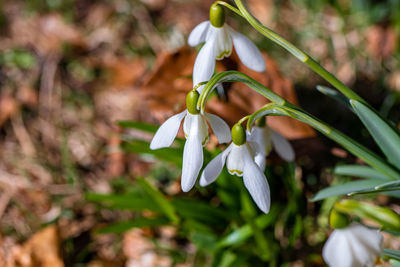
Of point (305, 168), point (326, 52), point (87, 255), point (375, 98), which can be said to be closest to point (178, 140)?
point (305, 168)

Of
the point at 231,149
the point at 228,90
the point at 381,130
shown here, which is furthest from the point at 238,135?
the point at 228,90

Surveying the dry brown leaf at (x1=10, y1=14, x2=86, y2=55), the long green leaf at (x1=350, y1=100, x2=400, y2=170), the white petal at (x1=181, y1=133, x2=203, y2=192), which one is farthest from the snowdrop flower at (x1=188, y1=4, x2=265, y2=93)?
the dry brown leaf at (x1=10, y1=14, x2=86, y2=55)

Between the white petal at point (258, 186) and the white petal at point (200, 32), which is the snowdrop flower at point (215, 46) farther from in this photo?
the white petal at point (258, 186)

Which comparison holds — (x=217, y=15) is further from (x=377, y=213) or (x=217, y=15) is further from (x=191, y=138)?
(x=377, y=213)

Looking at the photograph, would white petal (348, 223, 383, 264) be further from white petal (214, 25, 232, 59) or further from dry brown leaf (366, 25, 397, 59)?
dry brown leaf (366, 25, 397, 59)

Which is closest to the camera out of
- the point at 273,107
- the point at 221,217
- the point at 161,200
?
the point at 273,107

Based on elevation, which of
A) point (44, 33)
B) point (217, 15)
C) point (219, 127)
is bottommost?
point (44, 33)

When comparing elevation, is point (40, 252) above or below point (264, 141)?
below

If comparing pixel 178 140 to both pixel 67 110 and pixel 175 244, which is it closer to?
pixel 175 244
